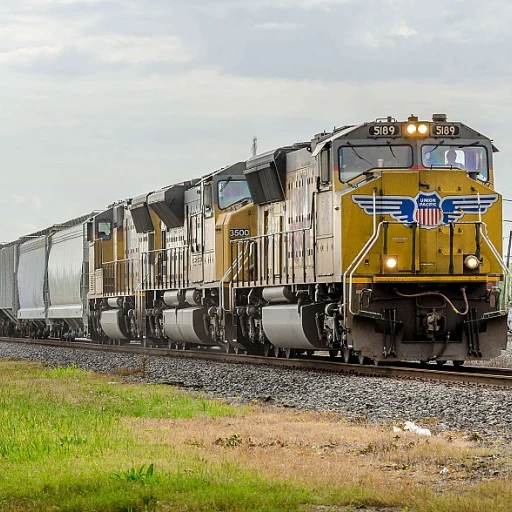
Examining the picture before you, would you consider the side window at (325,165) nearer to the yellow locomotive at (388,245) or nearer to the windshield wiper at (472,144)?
the yellow locomotive at (388,245)

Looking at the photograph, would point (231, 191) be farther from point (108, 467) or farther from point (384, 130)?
point (108, 467)

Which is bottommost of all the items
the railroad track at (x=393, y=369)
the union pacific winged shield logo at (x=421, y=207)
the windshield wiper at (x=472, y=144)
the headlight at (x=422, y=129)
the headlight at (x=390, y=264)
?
the railroad track at (x=393, y=369)

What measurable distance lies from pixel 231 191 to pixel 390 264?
287 inches

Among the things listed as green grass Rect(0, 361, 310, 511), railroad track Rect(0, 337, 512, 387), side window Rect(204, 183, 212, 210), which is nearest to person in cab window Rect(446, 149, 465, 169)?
railroad track Rect(0, 337, 512, 387)

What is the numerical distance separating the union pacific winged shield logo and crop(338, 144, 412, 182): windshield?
0.54m

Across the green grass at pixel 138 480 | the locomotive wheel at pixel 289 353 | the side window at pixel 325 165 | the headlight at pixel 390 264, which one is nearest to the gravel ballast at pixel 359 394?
the locomotive wheel at pixel 289 353

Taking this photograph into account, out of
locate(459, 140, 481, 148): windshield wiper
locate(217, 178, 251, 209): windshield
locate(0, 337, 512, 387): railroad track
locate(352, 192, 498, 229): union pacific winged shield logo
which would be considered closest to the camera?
locate(0, 337, 512, 387): railroad track

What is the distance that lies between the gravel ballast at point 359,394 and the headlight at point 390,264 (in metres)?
1.75

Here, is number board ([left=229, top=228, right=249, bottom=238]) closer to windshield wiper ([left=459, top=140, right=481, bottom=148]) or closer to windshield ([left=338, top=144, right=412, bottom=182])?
windshield ([left=338, top=144, right=412, bottom=182])

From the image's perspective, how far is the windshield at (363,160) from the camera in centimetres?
A: 1638

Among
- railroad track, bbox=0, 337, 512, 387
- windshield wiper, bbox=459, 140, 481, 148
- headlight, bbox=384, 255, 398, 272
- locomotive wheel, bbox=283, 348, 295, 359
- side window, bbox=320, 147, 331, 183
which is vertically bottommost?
railroad track, bbox=0, 337, 512, 387

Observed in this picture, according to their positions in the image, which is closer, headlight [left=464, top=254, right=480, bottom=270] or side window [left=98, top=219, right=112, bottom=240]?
headlight [left=464, top=254, right=480, bottom=270]

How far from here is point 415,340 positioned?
1609 centimetres

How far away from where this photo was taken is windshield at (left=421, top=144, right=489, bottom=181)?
16375 mm
